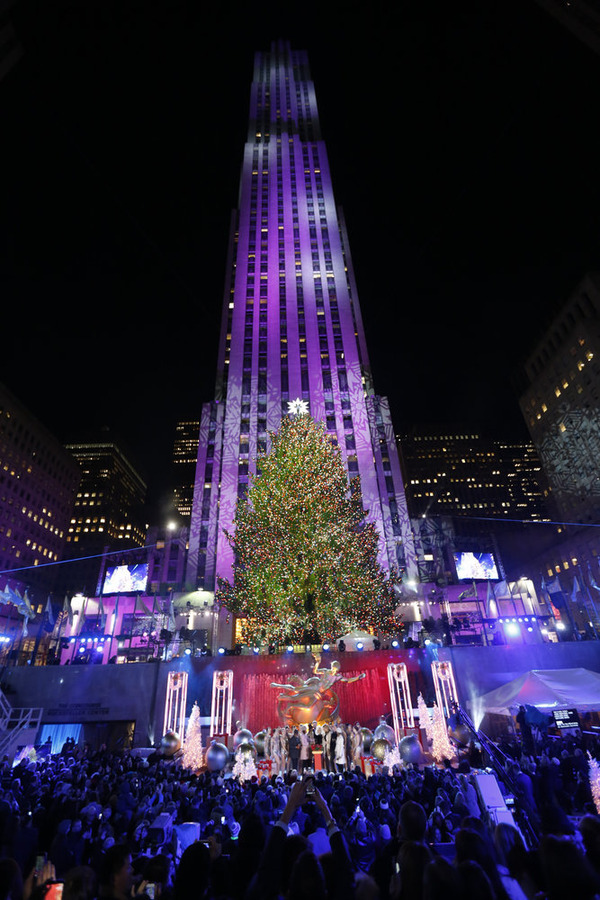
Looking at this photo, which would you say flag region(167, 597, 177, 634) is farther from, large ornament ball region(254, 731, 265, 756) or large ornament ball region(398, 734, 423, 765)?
large ornament ball region(398, 734, 423, 765)

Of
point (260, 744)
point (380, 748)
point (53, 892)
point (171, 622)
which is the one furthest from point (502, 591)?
point (53, 892)

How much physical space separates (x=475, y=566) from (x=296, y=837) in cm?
3902

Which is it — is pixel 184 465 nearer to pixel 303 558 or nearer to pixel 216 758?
pixel 303 558

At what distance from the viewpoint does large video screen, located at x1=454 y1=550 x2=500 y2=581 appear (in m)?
38.2

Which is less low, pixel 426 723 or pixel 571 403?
pixel 571 403

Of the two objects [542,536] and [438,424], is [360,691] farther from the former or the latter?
[438,424]

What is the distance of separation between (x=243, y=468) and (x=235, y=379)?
11179 mm

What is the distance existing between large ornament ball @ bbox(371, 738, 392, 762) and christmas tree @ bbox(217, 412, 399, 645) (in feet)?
32.2

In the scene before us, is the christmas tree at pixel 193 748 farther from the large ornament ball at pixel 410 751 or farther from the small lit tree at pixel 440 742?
the small lit tree at pixel 440 742

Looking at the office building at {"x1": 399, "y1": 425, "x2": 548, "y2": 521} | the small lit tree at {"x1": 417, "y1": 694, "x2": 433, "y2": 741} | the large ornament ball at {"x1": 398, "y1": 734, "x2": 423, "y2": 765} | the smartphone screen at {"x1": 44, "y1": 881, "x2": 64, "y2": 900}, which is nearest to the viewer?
the smartphone screen at {"x1": 44, "y1": 881, "x2": 64, "y2": 900}

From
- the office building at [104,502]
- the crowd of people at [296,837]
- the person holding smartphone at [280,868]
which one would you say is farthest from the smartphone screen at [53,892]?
the office building at [104,502]

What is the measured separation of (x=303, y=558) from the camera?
80.1ft

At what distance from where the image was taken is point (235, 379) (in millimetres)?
50375

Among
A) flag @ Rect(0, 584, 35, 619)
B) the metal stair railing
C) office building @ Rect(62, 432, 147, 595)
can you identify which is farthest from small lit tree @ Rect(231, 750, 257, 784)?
office building @ Rect(62, 432, 147, 595)
